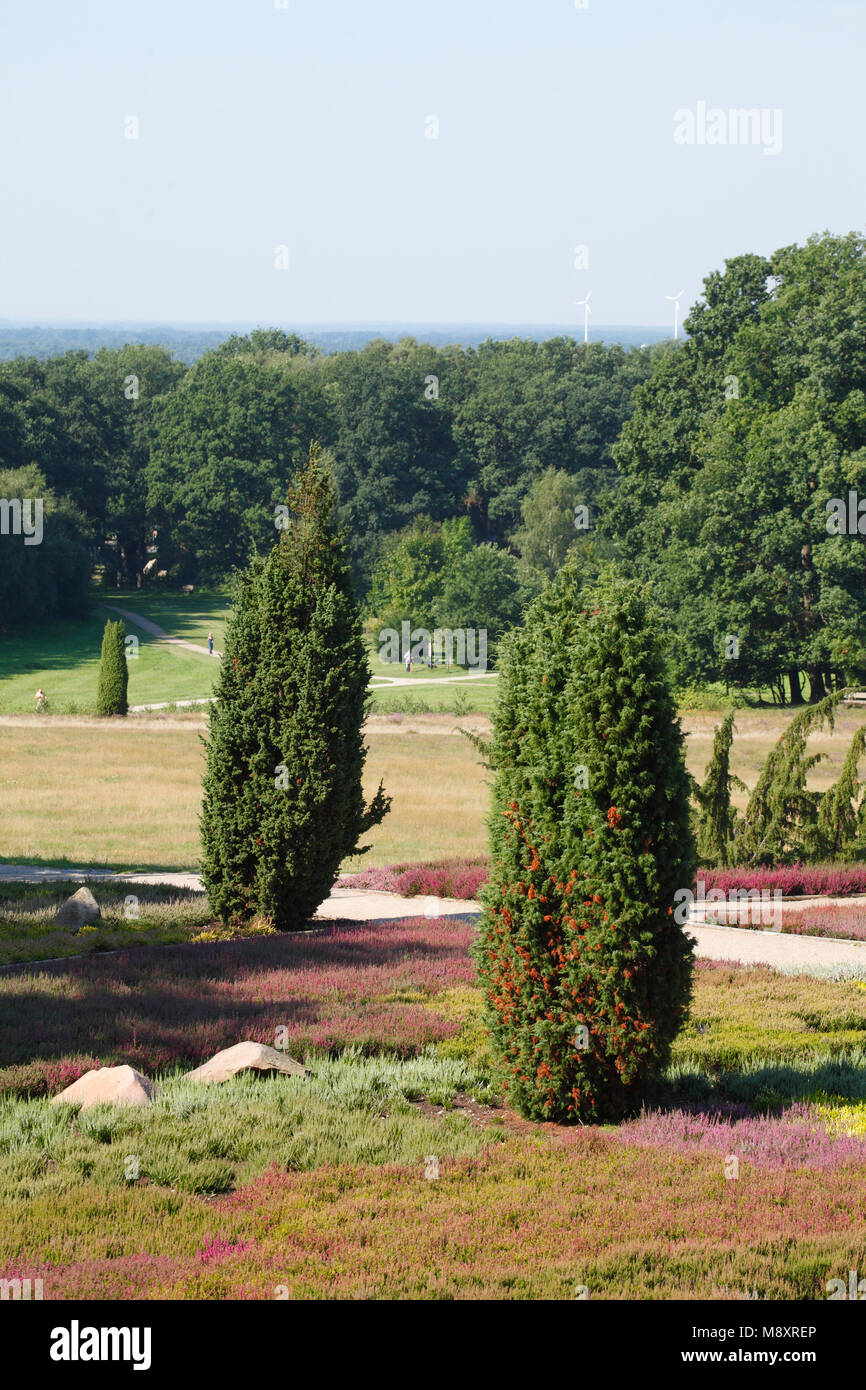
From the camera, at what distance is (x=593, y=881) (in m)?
7.69

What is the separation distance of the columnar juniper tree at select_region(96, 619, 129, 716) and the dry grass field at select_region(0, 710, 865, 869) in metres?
1.22

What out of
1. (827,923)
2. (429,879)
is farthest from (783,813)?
(429,879)

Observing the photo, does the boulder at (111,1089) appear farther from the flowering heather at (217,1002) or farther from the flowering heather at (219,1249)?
the flowering heather at (219,1249)

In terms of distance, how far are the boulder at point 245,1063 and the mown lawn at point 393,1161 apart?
0.52 feet

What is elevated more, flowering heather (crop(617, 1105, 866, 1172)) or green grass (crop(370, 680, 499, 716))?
flowering heather (crop(617, 1105, 866, 1172))

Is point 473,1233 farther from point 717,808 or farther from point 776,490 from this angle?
point 776,490

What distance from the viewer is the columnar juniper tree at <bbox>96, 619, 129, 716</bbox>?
150 ft

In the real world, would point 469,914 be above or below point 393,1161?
below

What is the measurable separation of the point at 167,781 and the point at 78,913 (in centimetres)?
2043

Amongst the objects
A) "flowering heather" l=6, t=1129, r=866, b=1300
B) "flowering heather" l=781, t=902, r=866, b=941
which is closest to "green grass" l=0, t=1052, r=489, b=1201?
"flowering heather" l=6, t=1129, r=866, b=1300

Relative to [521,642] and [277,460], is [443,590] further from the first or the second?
[521,642]

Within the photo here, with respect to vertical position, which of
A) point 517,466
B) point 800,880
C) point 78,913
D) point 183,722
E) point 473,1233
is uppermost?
point 517,466

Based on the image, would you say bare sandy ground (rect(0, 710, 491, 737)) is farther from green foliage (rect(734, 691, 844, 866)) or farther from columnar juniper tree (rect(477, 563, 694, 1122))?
columnar juniper tree (rect(477, 563, 694, 1122))
